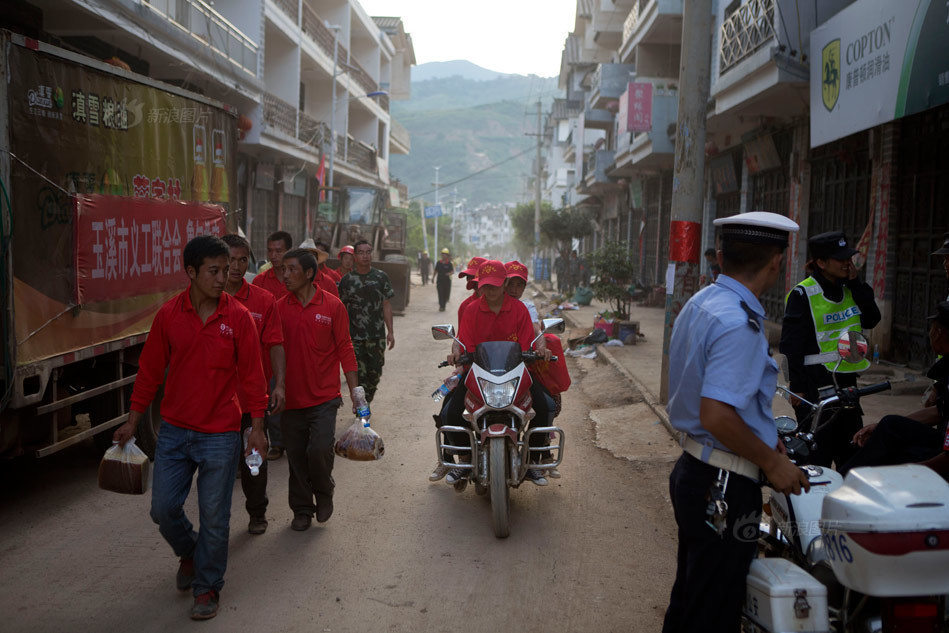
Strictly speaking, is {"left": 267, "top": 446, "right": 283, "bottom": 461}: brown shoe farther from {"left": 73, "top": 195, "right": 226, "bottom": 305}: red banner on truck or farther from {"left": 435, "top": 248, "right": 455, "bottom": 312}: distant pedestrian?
{"left": 435, "top": 248, "right": 455, "bottom": 312}: distant pedestrian

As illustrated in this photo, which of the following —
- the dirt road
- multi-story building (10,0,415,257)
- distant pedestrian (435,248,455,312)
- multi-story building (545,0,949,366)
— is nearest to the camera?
the dirt road

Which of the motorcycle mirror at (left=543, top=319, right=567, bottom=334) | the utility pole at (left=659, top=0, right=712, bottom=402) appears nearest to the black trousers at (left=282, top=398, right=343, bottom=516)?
the motorcycle mirror at (left=543, top=319, right=567, bottom=334)

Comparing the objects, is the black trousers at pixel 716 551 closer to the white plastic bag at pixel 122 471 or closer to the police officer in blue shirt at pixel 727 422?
the police officer in blue shirt at pixel 727 422

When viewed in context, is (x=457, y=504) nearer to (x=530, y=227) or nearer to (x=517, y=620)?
(x=517, y=620)

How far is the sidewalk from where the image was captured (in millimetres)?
8359

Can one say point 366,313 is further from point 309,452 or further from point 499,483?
point 499,483

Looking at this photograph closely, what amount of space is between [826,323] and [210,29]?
16.4m

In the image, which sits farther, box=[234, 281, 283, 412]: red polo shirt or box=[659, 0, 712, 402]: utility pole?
box=[659, 0, 712, 402]: utility pole

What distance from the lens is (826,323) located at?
15.8 feet

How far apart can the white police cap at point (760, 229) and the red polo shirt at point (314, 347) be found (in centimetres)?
312

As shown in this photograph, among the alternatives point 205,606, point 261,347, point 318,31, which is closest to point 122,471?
point 205,606

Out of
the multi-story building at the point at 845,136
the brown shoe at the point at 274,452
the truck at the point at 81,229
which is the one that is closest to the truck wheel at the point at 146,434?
the truck at the point at 81,229

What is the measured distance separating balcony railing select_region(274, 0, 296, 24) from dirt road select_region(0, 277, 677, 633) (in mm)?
20600

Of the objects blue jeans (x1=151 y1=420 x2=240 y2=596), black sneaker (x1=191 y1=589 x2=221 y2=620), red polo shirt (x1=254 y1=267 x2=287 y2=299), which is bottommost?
black sneaker (x1=191 y1=589 x2=221 y2=620)
